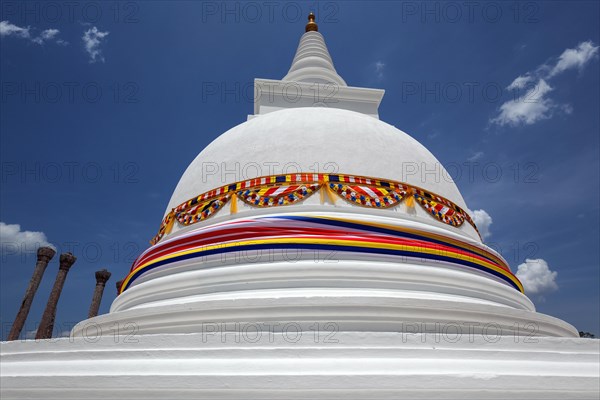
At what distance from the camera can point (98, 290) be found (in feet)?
52.1

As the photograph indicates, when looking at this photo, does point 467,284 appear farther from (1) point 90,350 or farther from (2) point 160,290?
(1) point 90,350

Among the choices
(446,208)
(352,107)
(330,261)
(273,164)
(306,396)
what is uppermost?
(352,107)

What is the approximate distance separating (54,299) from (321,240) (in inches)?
498

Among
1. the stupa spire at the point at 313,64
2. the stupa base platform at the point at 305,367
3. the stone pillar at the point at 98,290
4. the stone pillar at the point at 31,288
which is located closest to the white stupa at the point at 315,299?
the stupa base platform at the point at 305,367

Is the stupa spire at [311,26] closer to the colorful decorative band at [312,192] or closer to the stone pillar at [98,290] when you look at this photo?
the colorful decorative band at [312,192]

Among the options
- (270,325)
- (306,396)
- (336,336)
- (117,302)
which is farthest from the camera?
(117,302)

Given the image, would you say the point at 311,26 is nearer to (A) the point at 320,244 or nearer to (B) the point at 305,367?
(A) the point at 320,244

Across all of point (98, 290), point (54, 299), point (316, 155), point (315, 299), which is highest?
point (316, 155)

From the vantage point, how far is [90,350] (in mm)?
3352

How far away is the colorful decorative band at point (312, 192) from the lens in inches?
230

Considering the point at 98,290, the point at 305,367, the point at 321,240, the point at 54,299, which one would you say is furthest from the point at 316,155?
the point at 98,290

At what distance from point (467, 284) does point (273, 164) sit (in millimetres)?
3203

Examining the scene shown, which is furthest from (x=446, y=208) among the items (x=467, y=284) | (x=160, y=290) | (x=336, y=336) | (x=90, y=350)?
(x=90, y=350)

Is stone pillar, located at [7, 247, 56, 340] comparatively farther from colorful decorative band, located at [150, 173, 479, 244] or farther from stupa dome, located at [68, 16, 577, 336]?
colorful decorative band, located at [150, 173, 479, 244]
